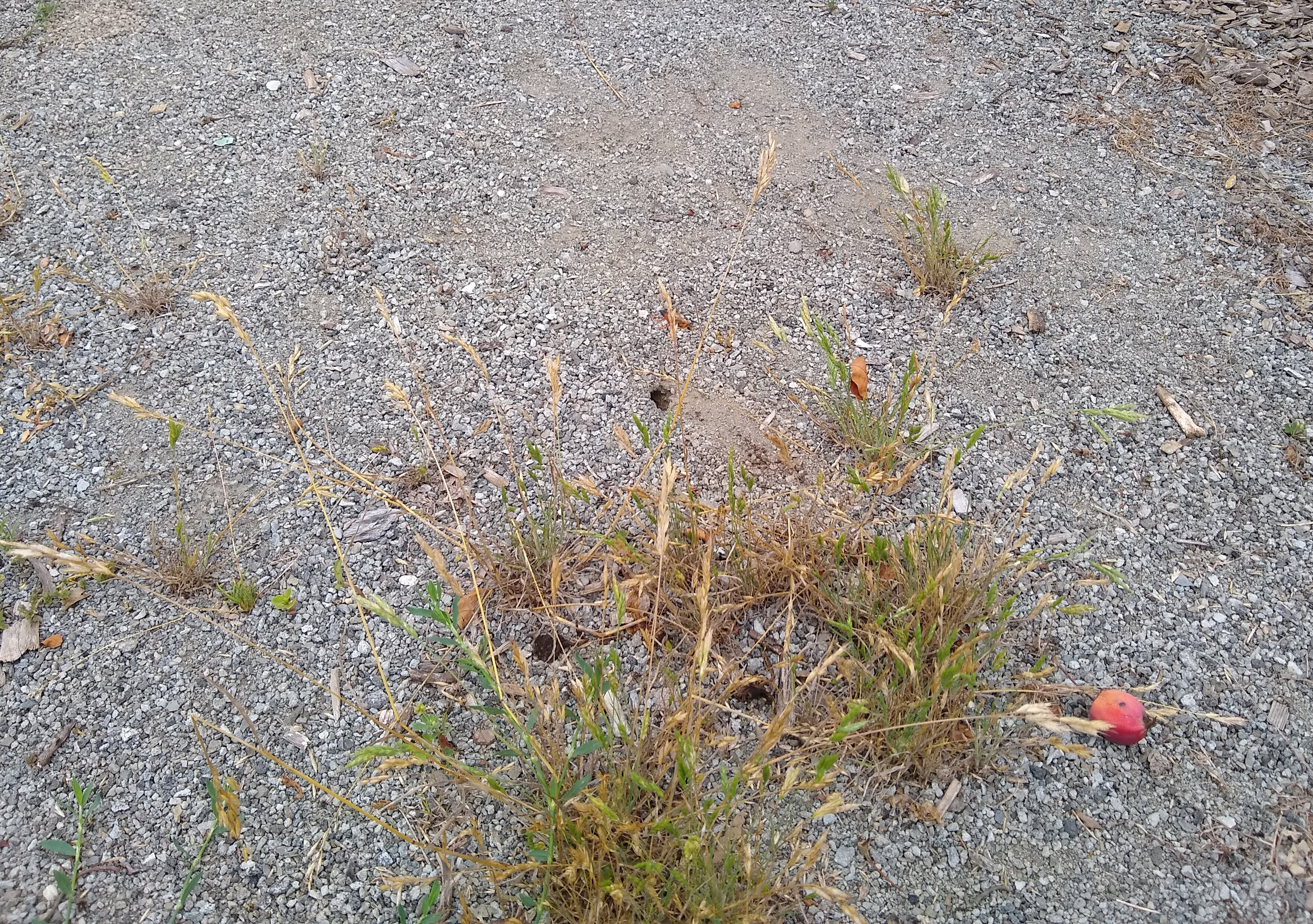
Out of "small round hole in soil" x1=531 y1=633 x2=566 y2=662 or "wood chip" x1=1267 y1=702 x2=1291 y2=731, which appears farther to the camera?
"small round hole in soil" x1=531 y1=633 x2=566 y2=662

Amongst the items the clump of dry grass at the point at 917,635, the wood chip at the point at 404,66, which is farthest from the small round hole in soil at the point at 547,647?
the wood chip at the point at 404,66

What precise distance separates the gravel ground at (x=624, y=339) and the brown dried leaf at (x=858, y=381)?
0.57 ft

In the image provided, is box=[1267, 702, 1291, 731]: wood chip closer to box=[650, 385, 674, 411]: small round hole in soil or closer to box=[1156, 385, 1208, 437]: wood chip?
box=[1156, 385, 1208, 437]: wood chip

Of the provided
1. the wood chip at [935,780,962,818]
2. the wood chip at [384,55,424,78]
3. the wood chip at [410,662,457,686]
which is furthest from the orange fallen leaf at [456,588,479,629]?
the wood chip at [384,55,424,78]

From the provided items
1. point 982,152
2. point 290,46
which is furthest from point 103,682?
point 982,152

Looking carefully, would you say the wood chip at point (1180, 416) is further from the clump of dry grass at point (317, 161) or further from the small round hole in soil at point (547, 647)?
the clump of dry grass at point (317, 161)

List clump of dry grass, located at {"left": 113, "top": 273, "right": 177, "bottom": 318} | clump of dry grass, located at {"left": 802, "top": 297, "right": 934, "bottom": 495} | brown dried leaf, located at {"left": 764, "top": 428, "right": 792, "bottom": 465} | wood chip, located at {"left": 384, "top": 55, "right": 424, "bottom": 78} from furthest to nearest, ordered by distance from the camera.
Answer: wood chip, located at {"left": 384, "top": 55, "right": 424, "bottom": 78}
clump of dry grass, located at {"left": 113, "top": 273, "right": 177, "bottom": 318}
clump of dry grass, located at {"left": 802, "top": 297, "right": 934, "bottom": 495}
brown dried leaf, located at {"left": 764, "top": 428, "right": 792, "bottom": 465}

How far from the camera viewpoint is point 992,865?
6.33ft

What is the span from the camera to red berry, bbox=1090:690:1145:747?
6.75ft

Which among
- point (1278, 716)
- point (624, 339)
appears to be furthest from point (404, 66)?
point (1278, 716)

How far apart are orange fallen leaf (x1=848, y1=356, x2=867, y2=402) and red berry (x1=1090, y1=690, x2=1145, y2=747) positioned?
1.03 m

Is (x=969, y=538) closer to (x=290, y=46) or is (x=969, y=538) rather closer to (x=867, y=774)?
(x=867, y=774)

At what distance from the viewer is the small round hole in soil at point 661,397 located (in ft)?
9.21

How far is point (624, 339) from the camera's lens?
2.97 metres
